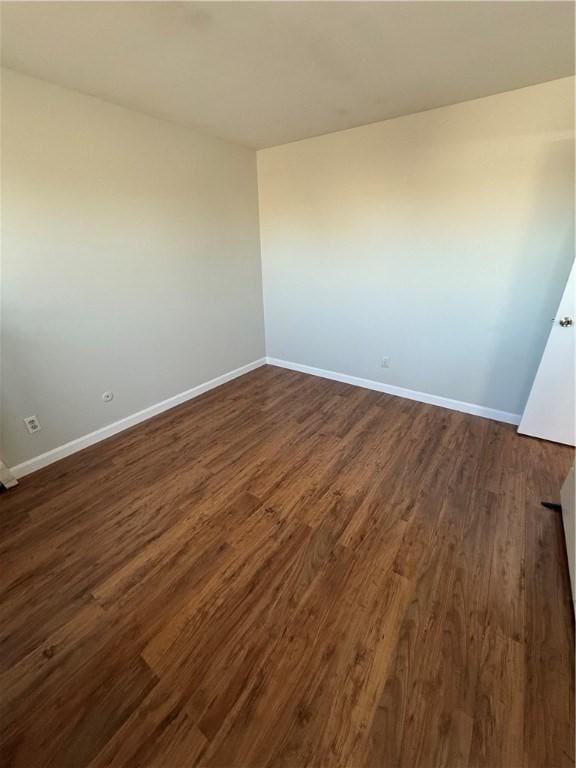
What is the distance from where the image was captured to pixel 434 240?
2668mm

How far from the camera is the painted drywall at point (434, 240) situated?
86.7 inches

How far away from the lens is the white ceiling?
1.33 m

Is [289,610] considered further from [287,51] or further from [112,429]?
[287,51]

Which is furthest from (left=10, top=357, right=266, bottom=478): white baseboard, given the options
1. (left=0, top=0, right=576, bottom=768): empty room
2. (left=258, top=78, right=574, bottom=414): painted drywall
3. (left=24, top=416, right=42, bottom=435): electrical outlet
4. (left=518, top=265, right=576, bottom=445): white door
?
(left=518, top=265, right=576, bottom=445): white door

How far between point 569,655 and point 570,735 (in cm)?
27

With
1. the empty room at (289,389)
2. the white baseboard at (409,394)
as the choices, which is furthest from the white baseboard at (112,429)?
the white baseboard at (409,394)

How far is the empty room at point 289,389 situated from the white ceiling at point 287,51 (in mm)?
19

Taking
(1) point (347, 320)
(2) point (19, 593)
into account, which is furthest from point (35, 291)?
(1) point (347, 320)

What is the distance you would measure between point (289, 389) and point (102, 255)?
80.7 inches

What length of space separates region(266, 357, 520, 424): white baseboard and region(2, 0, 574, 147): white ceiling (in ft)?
7.48

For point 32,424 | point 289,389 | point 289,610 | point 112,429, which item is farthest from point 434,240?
point 32,424

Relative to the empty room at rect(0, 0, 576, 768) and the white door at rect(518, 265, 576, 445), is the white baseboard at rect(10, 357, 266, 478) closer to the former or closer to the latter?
the empty room at rect(0, 0, 576, 768)

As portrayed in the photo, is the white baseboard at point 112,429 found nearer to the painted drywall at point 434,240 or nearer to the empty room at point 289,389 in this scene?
the empty room at point 289,389

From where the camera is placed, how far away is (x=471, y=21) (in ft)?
4.62
